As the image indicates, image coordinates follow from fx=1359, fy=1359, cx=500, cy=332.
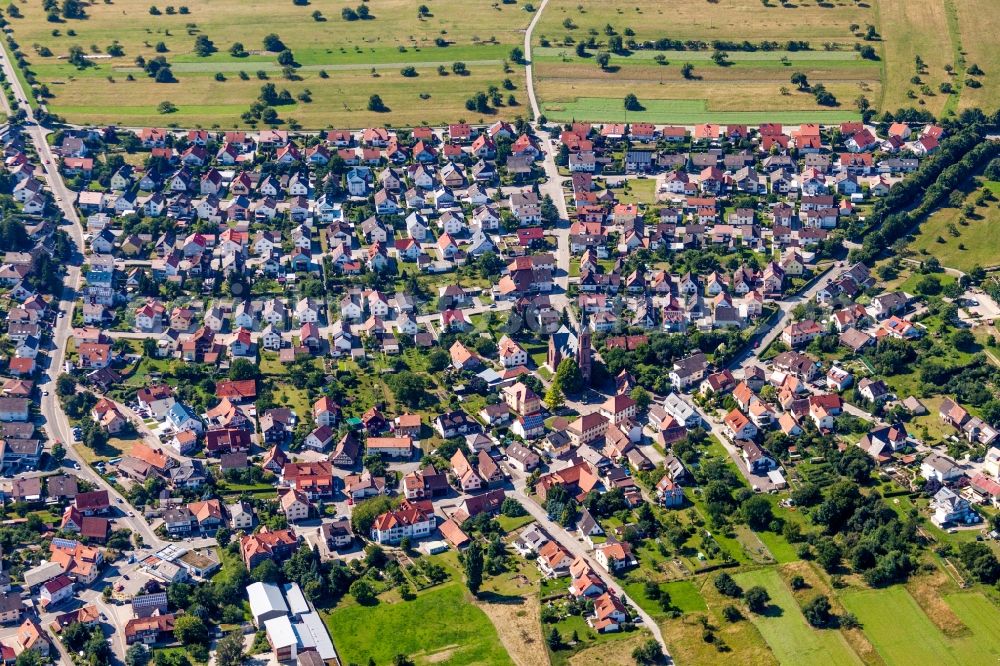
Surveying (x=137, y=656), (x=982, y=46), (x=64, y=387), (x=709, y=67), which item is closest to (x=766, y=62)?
(x=709, y=67)

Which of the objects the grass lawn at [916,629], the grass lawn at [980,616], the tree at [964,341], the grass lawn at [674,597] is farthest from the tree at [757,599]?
the tree at [964,341]

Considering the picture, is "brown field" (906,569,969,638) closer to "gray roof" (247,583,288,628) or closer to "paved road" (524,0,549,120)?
"gray roof" (247,583,288,628)

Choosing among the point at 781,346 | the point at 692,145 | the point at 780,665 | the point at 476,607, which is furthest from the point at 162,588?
the point at 692,145

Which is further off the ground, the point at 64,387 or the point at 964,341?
the point at 964,341

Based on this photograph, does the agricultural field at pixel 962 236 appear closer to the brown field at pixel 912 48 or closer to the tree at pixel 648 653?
the brown field at pixel 912 48

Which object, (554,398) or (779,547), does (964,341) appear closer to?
(779,547)
